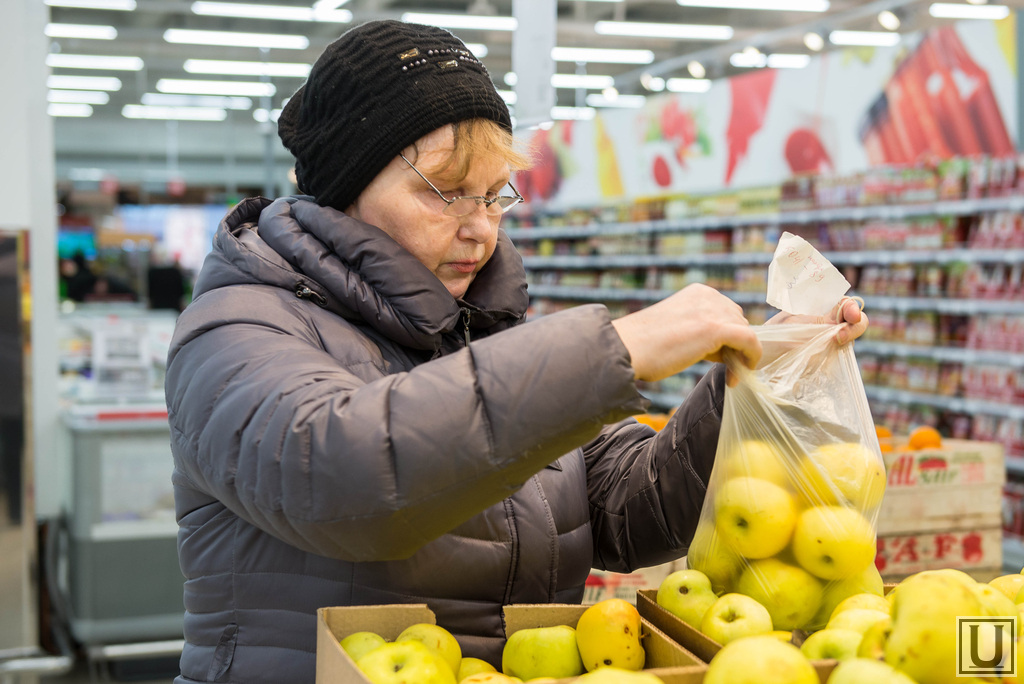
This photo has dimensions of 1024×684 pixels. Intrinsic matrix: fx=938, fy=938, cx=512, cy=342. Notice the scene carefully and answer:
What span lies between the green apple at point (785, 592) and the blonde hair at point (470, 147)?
2.15 ft

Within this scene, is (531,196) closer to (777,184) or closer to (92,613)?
(777,184)

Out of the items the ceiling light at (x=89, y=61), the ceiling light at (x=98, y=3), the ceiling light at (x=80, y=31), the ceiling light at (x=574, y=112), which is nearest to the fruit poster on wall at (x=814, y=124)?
the ceiling light at (x=98, y=3)

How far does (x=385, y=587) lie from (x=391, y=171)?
1.83ft

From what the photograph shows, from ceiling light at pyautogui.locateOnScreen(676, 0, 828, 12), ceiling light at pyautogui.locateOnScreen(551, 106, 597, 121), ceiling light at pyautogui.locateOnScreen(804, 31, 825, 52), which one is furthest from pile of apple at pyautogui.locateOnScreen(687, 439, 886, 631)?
ceiling light at pyautogui.locateOnScreen(551, 106, 597, 121)

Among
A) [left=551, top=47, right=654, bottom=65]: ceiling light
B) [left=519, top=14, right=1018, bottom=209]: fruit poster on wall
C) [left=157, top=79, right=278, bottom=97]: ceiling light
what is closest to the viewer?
[left=519, top=14, right=1018, bottom=209]: fruit poster on wall

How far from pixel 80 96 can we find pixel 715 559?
17173mm

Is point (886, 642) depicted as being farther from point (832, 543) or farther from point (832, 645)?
point (832, 543)

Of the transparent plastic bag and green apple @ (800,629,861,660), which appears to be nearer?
green apple @ (800,629,861,660)

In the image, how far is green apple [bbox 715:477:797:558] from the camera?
1.16 meters

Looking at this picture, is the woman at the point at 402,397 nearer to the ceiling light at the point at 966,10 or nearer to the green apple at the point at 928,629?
the green apple at the point at 928,629

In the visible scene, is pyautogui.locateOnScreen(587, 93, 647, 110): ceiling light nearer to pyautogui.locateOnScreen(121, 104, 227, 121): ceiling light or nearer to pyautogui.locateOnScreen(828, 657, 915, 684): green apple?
pyautogui.locateOnScreen(121, 104, 227, 121): ceiling light

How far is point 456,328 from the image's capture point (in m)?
1.38

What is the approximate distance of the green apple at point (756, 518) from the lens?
1.16m

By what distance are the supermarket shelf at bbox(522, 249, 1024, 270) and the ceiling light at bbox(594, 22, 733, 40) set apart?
10.1 ft
